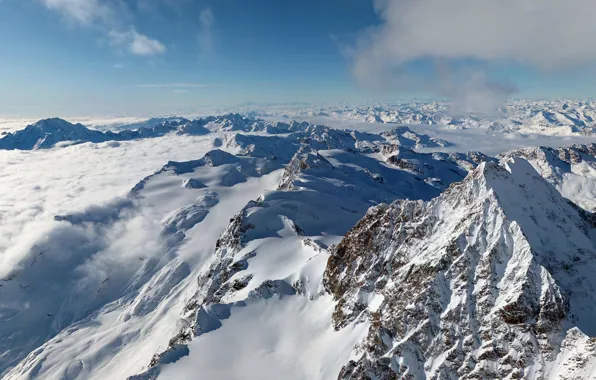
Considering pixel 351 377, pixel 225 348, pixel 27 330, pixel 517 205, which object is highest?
pixel 517 205

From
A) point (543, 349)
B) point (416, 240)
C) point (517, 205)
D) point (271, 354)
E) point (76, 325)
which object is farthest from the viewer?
point (76, 325)

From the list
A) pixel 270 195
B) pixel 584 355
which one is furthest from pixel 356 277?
pixel 270 195

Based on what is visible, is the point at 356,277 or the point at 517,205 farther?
the point at 356,277

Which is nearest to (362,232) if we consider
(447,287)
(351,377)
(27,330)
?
(447,287)

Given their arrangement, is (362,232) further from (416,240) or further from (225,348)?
(225,348)

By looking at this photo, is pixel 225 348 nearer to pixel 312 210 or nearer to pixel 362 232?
pixel 362 232

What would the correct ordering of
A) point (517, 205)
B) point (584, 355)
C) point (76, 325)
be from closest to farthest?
point (584, 355)
point (517, 205)
point (76, 325)

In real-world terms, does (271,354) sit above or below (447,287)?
below
